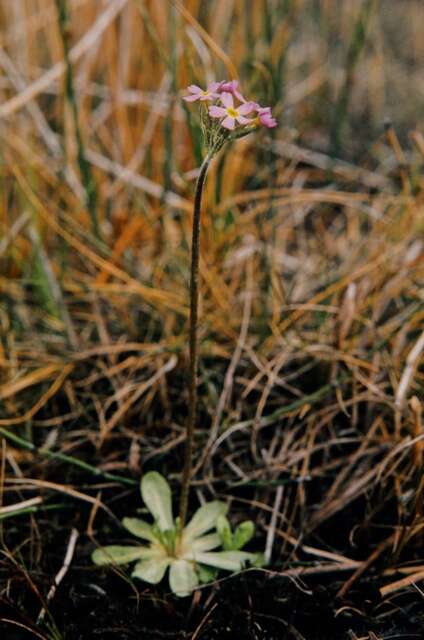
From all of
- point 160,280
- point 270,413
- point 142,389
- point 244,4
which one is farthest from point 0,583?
point 244,4

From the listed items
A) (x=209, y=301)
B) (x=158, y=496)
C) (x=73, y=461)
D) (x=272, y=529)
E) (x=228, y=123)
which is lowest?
(x=272, y=529)

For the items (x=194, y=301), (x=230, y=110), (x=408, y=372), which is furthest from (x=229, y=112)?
(x=408, y=372)

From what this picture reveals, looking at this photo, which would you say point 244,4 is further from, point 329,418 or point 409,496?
point 409,496

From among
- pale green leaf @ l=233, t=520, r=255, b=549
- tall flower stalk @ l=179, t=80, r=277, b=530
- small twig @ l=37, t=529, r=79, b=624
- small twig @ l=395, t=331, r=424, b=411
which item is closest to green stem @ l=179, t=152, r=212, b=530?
tall flower stalk @ l=179, t=80, r=277, b=530

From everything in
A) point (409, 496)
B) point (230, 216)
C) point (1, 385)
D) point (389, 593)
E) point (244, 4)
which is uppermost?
point (244, 4)

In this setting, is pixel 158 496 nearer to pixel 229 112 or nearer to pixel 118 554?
pixel 118 554

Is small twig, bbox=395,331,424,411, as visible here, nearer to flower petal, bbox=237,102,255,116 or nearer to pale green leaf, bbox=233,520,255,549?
pale green leaf, bbox=233,520,255,549

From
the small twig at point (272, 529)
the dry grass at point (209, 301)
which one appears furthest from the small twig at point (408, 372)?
the small twig at point (272, 529)
